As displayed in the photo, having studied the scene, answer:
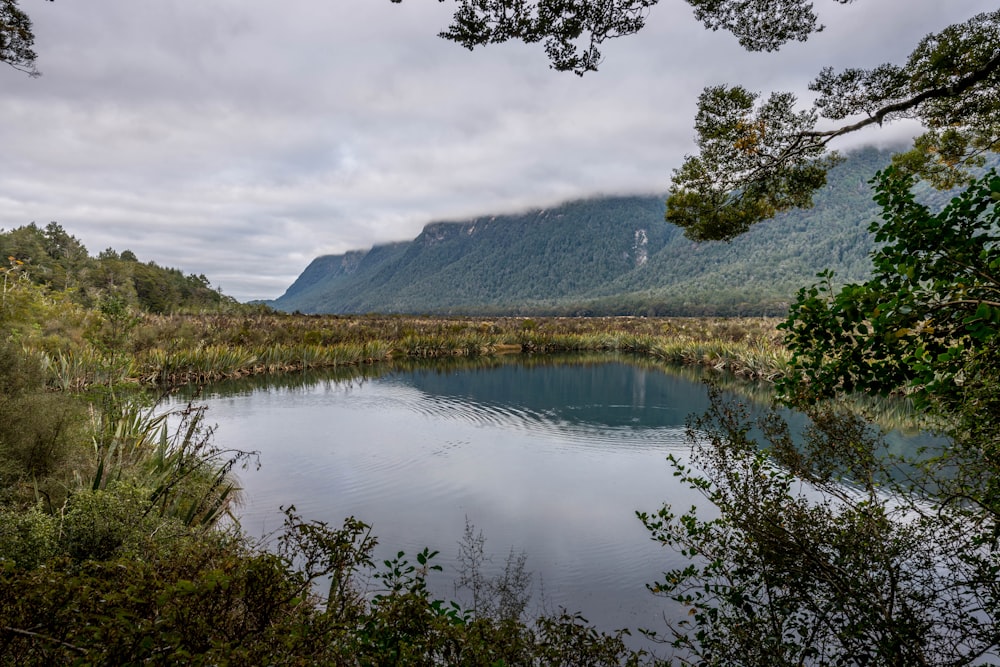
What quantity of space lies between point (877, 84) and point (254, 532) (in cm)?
1063

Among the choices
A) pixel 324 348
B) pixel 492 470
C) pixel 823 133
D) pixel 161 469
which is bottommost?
pixel 492 470

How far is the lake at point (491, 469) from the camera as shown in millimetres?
6203

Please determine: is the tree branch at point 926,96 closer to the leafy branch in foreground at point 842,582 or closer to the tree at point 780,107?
the tree at point 780,107

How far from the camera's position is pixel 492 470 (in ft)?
32.8

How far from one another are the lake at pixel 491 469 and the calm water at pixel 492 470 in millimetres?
28

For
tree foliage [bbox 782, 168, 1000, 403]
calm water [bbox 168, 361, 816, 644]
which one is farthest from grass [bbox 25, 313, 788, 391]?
tree foliage [bbox 782, 168, 1000, 403]

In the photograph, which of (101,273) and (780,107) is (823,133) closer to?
(780,107)

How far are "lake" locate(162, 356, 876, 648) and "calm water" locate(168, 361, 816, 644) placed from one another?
28 mm

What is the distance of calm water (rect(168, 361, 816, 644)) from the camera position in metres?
6.23

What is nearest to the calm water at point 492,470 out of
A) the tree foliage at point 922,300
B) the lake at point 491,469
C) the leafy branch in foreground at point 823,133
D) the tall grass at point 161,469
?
the lake at point 491,469

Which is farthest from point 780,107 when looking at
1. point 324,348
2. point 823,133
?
point 324,348

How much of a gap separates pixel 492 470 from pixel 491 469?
7cm

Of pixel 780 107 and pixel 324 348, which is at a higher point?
pixel 780 107

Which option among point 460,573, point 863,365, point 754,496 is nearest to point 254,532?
point 460,573
